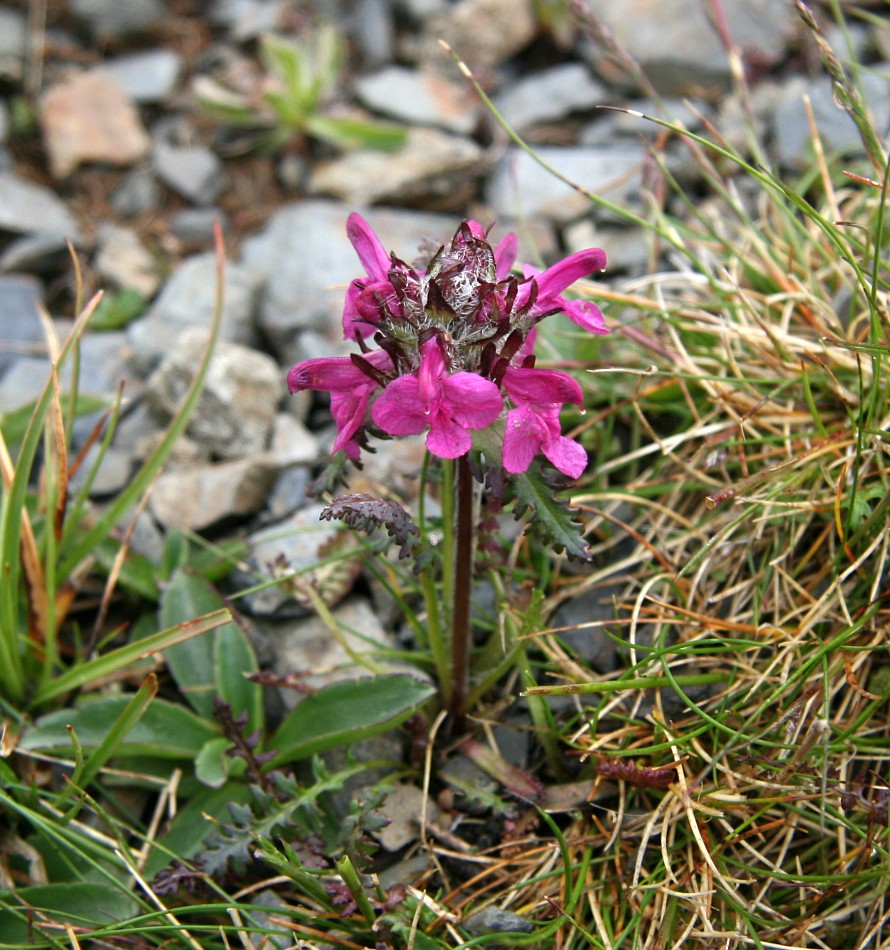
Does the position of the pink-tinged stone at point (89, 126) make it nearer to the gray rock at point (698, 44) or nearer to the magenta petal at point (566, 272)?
the gray rock at point (698, 44)

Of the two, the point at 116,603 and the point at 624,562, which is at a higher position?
the point at 624,562

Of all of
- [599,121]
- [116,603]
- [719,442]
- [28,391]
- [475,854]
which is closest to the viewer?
[475,854]

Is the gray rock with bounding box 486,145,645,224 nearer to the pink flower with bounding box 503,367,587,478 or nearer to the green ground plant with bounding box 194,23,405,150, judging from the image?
the green ground plant with bounding box 194,23,405,150

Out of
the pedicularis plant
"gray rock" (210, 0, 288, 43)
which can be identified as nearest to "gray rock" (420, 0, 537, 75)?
"gray rock" (210, 0, 288, 43)

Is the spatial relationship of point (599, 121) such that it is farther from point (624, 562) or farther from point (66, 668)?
point (66, 668)

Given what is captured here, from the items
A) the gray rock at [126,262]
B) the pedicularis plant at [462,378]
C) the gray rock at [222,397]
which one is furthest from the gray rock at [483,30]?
the pedicularis plant at [462,378]

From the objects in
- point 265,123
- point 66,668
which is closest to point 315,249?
point 265,123

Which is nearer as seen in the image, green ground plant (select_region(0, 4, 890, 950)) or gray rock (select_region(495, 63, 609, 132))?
green ground plant (select_region(0, 4, 890, 950))
